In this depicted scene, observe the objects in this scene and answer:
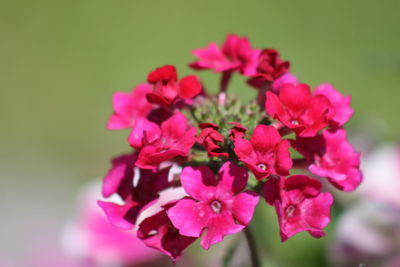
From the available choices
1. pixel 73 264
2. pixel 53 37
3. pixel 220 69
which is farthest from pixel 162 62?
pixel 220 69

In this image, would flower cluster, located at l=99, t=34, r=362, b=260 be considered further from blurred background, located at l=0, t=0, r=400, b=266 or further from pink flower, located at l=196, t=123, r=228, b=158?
blurred background, located at l=0, t=0, r=400, b=266

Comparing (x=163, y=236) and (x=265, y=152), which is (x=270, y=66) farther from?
(x=163, y=236)

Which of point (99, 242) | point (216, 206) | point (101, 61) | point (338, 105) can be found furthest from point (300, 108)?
point (101, 61)

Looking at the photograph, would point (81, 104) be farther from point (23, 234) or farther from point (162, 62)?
point (23, 234)

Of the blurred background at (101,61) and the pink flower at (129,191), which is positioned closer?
the pink flower at (129,191)

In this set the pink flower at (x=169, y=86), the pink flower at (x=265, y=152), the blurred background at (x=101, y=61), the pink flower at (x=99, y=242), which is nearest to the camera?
the pink flower at (x=265, y=152)

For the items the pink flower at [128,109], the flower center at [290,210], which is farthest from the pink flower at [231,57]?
the flower center at [290,210]

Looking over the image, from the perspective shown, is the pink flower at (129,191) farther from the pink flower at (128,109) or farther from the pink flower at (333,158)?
the pink flower at (333,158)
